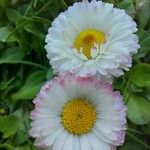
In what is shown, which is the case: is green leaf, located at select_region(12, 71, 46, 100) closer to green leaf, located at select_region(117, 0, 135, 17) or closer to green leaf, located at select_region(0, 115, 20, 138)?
green leaf, located at select_region(0, 115, 20, 138)

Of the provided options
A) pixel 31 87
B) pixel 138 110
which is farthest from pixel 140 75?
pixel 31 87

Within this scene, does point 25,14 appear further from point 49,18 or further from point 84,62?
point 84,62

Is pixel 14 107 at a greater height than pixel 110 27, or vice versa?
pixel 110 27

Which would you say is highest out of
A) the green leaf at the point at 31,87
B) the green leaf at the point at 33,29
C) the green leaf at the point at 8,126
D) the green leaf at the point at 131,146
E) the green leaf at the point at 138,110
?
the green leaf at the point at 33,29

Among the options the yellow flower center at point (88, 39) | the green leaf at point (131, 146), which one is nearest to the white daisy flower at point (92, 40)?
the yellow flower center at point (88, 39)

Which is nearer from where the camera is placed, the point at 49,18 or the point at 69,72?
the point at 69,72

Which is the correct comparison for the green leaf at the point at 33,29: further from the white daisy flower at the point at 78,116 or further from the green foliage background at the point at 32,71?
the white daisy flower at the point at 78,116

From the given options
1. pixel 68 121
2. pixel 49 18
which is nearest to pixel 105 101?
pixel 68 121
